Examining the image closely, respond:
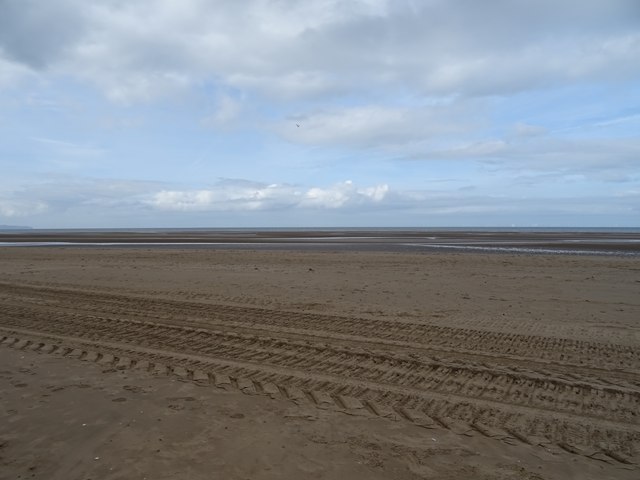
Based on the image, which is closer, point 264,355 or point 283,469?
point 283,469

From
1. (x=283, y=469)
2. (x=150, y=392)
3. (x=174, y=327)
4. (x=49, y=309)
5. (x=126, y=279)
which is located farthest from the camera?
(x=126, y=279)

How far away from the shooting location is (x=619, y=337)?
298 inches

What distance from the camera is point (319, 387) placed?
5133 mm

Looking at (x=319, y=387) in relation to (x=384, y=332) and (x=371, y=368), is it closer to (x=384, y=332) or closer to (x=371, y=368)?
(x=371, y=368)

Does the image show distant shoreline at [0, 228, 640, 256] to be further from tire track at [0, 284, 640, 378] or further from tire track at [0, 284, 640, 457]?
tire track at [0, 284, 640, 457]

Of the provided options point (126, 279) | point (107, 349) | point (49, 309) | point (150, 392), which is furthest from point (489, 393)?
point (126, 279)

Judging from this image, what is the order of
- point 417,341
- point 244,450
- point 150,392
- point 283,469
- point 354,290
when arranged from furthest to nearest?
point 354,290 < point 417,341 < point 150,392 < point 244,450 < point 283,469

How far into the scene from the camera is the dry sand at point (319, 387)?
3609 millimetres

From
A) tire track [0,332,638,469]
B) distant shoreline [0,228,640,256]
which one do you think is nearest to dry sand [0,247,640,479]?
tire track [0,332,638,469]

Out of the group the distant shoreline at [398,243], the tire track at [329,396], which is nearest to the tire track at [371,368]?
the tire track at [329,396]

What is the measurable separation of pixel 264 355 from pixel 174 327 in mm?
2558

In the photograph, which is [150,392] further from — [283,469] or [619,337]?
[619,337]

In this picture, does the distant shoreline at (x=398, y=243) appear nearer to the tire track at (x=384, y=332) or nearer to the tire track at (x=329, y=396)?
the tire track at (x=384, y=332)

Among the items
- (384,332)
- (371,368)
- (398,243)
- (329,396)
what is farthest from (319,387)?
(398,243)
